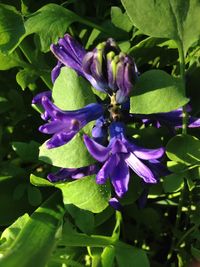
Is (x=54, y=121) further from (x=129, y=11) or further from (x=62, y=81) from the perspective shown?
(x=129, y=11)

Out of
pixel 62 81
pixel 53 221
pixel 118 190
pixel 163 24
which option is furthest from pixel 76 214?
pixel 163 24

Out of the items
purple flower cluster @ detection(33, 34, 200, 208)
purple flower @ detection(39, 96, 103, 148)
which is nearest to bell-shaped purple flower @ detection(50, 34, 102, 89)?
purple flower cluster @ detection(33, 34, 200, 208)

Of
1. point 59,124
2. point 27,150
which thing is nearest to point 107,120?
point 59,124

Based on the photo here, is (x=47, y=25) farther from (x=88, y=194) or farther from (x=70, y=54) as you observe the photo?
(x=88, y=194)

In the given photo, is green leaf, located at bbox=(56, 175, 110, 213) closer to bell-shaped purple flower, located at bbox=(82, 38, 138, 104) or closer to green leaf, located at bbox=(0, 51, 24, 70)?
bell-shaped purple flower, located at bbox=(82, 38, 138, 104)

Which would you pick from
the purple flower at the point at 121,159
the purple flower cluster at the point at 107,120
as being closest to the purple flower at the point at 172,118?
the purple flower cluster at the point at 107,120

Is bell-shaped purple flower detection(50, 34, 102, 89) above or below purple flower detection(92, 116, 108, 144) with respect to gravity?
above
